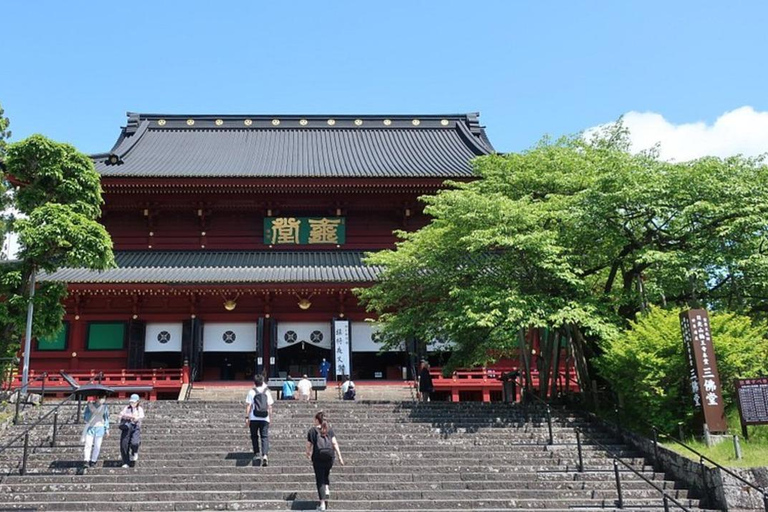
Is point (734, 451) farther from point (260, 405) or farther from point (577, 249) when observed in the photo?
point (260, 405)

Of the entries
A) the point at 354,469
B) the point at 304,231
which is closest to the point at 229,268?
the point at 304,231

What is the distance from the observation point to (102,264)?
16.4 m

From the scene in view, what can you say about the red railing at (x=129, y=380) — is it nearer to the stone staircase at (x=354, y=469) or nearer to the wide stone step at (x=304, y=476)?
the stone staircase at (x=354, y=469)

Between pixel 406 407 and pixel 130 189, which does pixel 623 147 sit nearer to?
pixel 406 407

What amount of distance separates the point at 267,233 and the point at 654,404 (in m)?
16.5

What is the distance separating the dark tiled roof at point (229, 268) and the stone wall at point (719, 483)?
12.1 meters

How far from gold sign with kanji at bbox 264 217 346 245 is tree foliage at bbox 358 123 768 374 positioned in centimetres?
790

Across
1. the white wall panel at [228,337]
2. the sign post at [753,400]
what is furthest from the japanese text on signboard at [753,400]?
the white wall panel at [228,337]

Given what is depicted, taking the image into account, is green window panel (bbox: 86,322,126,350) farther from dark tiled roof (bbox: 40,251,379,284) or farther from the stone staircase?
the stone staircase

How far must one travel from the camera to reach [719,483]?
35.4 feet

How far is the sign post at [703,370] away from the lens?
12.4 metres

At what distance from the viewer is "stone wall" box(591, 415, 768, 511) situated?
1059cm

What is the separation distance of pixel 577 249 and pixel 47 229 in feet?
A: 43.3

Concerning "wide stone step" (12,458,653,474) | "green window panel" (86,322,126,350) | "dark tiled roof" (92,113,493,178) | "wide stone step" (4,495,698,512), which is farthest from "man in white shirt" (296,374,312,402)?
"dark tiled roof" (92,113,493,178)
